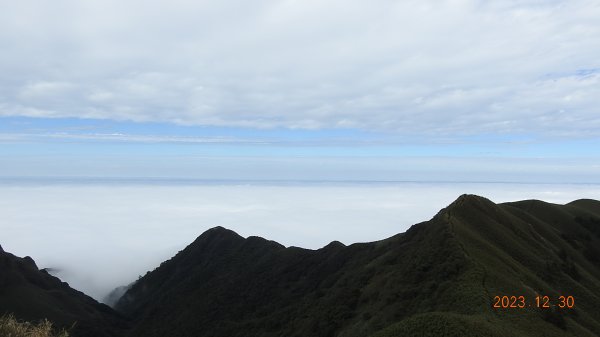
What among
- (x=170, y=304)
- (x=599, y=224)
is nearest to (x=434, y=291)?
(x=599, y=224)

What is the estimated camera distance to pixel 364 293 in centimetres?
7062

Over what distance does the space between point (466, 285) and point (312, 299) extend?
186 feet

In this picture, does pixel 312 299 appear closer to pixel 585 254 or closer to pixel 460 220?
pixel 460 220

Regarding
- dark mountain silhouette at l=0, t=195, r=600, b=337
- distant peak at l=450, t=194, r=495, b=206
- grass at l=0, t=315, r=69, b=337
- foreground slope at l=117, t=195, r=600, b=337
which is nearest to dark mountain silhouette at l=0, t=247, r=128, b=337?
dark mountain silhouette at l=0, t=195, r=600, b=337

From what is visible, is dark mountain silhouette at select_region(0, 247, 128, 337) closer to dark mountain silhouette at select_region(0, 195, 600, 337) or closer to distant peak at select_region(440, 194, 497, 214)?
dark mountain silhouette at select_region(0, 195, 600, 337)

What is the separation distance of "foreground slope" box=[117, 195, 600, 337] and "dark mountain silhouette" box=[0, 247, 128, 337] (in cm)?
2215

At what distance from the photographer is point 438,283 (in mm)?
52250

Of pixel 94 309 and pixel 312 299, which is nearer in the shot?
pixel 312 299

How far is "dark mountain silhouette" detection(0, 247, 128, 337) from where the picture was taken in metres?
146

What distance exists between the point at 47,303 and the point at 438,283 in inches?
5828

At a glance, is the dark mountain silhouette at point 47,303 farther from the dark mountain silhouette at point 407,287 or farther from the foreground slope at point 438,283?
the foreground slope at point 438,283

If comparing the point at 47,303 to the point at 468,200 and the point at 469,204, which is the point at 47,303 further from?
the point at 469,204

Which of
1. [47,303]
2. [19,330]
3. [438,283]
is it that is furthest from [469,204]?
[47,303]

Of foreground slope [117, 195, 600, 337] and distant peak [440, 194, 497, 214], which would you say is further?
distant peak [440, 194, 497, 214]
